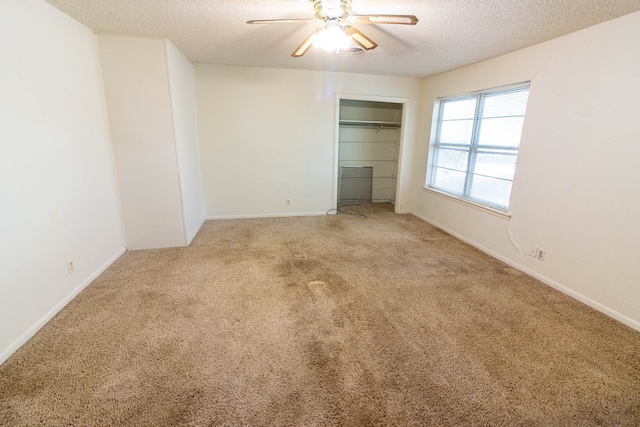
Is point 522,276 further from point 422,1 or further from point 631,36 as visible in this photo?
point 422,1

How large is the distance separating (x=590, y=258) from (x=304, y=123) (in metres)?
3.82

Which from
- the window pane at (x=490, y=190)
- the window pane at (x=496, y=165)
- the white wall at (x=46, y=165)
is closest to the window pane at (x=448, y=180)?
the window pane at (x=490, y=190)

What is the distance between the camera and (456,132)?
4.20 m

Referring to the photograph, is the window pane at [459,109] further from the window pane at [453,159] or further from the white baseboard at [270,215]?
the white baseboard at [270,215]

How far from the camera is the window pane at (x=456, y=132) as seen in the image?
394cm

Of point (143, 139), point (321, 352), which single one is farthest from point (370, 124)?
point (321, 352)

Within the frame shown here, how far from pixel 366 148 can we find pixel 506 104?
272 cm

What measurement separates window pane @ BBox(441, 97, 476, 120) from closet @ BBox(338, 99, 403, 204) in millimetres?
1149

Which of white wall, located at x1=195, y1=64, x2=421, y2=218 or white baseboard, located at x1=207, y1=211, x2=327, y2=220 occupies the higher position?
white wall, located at x1=195, y1=64, x2=421, y2=218

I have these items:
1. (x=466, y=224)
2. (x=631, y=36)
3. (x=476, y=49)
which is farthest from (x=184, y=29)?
(x=466, y=224)

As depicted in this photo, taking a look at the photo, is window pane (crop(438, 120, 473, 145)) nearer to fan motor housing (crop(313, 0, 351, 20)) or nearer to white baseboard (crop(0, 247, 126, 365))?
fan motor housing (crop(313, 0, 351, 20))

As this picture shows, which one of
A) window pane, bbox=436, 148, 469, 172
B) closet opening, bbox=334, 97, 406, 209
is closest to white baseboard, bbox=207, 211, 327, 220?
closet opening, bbox=334, 97, 406, 209

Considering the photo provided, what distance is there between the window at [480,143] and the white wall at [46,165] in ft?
14.2

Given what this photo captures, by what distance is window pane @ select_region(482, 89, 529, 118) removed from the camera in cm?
312
